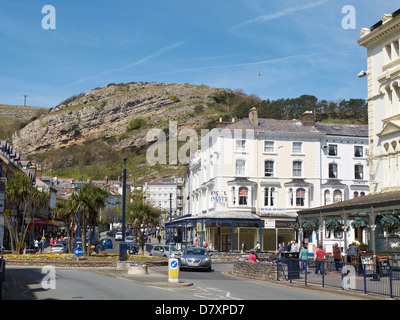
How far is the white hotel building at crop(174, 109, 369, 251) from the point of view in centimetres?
5691

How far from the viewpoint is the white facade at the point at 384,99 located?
103ft

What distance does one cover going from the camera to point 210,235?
59094 millimetres

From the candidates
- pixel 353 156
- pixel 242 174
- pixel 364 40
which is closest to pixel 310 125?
pixel 353 156

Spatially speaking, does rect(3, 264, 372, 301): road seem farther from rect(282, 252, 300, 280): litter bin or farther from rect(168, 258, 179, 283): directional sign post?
rect(282, 252, 300, 280): litter bin

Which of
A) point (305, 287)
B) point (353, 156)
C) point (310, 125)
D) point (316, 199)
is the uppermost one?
point (310, 125)

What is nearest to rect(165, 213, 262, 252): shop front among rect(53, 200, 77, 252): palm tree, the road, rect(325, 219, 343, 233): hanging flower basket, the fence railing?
rect(53, 200, 77, 252): palm tree

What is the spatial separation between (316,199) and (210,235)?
41.3 feet

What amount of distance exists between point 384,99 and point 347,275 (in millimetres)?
17153

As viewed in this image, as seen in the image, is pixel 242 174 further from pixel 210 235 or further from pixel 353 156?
pixel 353 156

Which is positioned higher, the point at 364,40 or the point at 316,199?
the point at 364,40

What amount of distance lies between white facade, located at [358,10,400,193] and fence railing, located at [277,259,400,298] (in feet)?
37.9

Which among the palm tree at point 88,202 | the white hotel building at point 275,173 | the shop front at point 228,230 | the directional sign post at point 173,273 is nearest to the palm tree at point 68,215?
the palm tree at point 88,202

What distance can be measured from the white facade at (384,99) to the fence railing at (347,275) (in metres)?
11.5

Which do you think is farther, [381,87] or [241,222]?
[241,222]
